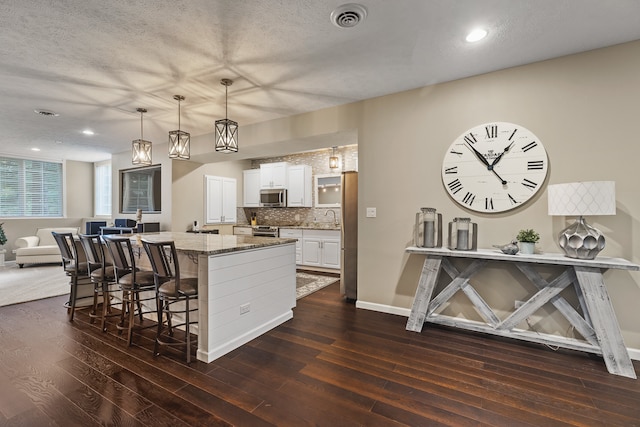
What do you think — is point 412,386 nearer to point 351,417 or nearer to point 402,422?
Answer: point 402,422

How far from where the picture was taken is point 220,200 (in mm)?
6516

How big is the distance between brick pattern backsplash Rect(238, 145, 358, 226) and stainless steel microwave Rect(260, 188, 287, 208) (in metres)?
0.43

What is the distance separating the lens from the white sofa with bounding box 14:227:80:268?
19.6 feet

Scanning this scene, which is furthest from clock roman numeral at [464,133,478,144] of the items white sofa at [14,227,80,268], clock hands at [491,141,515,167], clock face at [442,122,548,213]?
white sofa at [14,227,80,268]

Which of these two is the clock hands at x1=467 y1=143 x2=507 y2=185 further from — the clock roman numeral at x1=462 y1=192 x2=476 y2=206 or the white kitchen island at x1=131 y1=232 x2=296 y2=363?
the white kitchen island at x1=131 y1=232 x2=296 y2=363

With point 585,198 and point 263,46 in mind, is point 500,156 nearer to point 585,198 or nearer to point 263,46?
point 585,198

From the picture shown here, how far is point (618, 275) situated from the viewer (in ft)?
8.00

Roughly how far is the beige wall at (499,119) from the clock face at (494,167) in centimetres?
8

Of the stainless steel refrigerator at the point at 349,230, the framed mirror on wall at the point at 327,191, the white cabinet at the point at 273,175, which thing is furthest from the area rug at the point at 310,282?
the white cabinet at the point at 273,175

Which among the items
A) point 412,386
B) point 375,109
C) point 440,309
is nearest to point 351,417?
point 412,386

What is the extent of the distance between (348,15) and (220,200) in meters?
5.26

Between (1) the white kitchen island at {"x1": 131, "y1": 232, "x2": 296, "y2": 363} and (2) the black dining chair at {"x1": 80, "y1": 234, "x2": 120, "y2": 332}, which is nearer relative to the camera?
(1) the white kitchen island at {"x1": 131, "y1": 232, "x2": 296, "y2": 363}

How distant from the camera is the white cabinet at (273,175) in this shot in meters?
6.45

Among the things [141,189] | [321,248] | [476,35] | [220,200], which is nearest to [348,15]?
[476,35]
